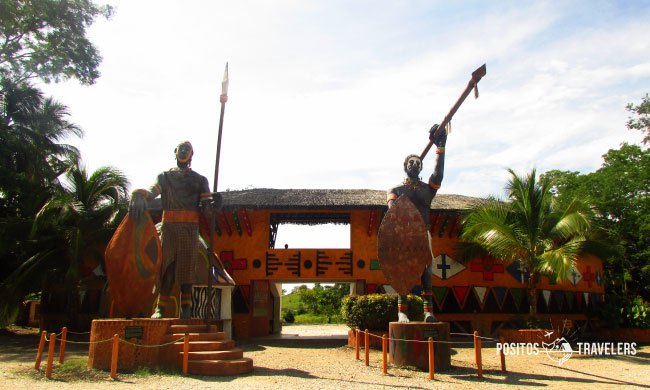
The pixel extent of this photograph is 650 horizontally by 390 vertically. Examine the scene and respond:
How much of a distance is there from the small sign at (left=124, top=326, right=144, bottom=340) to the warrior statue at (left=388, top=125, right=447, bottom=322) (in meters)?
→ 4.01

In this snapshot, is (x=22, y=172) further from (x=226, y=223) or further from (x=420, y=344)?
(x=420, y=344)

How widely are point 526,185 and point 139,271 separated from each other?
9.98 metres

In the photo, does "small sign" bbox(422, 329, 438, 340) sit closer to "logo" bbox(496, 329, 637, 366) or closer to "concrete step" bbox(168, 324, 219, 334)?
"concrete step" bbox(168, 324, 219, 334)

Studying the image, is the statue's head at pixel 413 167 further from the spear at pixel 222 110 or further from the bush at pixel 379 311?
the bush at pixel 379 311

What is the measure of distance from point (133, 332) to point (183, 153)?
2.98 meters

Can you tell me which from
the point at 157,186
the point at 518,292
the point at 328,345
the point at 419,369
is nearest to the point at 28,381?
the point at 157,186

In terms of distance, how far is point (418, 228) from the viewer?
8461 millimetres

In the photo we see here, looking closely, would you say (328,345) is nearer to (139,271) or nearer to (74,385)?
(139,271)

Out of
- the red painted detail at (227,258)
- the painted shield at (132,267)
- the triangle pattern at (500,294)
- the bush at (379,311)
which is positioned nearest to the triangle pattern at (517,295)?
the triangle pattern at (500,294)

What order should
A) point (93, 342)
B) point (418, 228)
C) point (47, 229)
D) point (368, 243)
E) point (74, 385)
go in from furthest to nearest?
point (368, 243), point (47, 229), point (418, 228), point (93, 342), point (74, 385)

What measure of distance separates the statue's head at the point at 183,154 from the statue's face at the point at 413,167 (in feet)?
12.2

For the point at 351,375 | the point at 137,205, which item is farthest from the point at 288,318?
the point at 137,205

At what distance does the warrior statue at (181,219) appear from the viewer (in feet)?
28.1

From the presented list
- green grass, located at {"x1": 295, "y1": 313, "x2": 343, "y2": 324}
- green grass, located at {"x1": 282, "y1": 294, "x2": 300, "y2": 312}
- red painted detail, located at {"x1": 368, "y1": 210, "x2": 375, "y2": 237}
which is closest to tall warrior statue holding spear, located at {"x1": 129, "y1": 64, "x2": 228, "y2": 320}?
red painted detail, located at {"x1": 368, "y1": 210, "x2": 375, "y2": 237}
